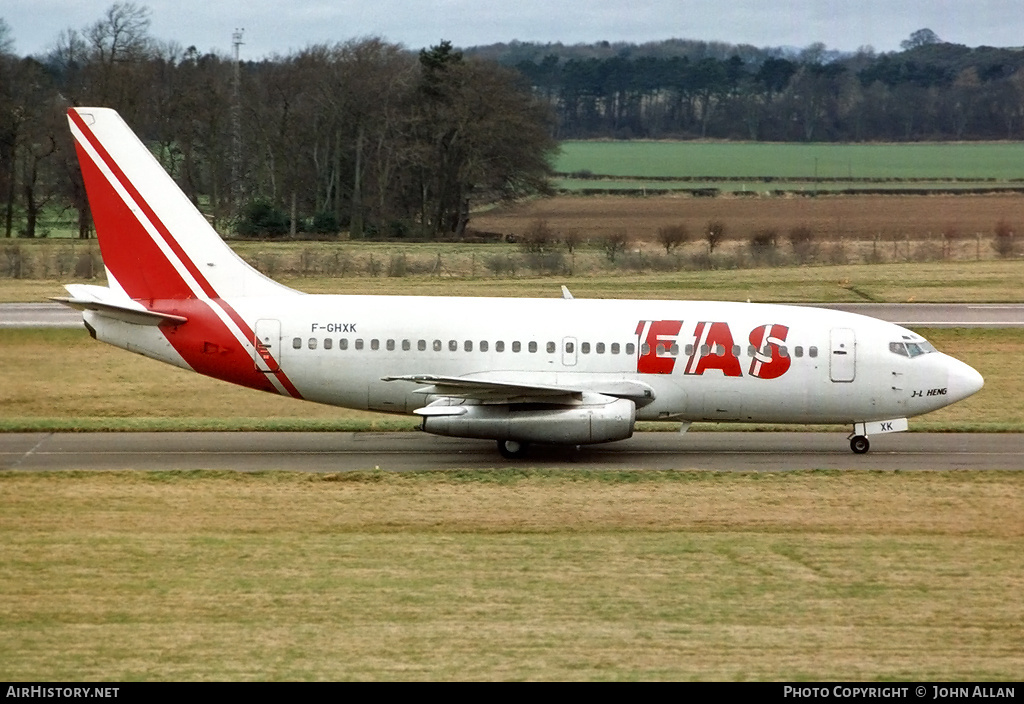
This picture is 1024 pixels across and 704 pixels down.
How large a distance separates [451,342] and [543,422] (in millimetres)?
2712

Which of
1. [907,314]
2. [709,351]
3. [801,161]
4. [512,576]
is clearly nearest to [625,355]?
[709,351]

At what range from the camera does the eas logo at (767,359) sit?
90.2 feet

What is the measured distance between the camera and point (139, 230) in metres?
28.0

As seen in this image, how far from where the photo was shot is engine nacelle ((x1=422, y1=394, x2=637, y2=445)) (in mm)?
26516

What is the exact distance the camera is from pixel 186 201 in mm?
28422

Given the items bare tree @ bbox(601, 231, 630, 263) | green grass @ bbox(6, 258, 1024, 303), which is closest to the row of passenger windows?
green grass @ bbox(6, 258, 1024, 303)

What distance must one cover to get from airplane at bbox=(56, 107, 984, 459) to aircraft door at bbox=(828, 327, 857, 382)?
1.1 inches

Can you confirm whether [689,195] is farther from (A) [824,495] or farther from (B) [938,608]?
(B) [938,608]

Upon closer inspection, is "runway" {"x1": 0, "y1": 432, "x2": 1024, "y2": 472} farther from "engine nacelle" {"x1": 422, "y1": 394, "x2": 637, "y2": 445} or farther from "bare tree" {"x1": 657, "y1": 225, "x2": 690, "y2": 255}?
"bare tree" {"x1": 657, "y1": 225, "x2": 690, "y2": 255}

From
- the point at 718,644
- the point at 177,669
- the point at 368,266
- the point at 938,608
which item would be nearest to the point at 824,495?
the point at 938,608

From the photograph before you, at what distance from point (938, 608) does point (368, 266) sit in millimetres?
45439

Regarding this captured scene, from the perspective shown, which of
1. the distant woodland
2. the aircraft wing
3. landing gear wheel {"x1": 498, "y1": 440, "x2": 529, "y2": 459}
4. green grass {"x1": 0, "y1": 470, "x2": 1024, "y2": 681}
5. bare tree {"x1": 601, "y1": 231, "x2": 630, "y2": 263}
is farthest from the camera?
the distant woodland

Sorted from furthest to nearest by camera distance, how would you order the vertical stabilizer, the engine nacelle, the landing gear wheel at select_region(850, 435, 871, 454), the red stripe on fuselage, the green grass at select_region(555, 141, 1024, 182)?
the green grass at select_region(555, 141, 1024, 182) → the landing gear wheel at select_region(850, 435, 871, 454) → the vertical stabilizer → the red stripe on fuselage → the engine nacelle

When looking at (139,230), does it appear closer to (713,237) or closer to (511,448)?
(511,448)
